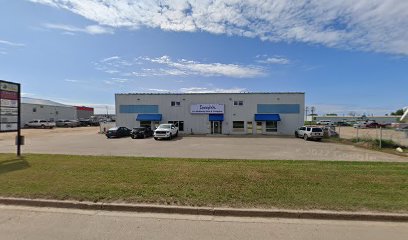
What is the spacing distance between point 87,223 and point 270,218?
3518 mm

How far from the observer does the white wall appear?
5528 cm

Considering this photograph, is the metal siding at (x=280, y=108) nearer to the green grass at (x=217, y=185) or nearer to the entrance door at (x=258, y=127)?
the entrance door at (x=258, y=127)

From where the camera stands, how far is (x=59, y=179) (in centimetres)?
781

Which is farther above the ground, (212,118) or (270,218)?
(212,118)

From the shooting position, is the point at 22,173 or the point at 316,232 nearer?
the point at 316,232

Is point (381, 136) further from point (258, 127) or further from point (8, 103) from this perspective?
point (8, 103)

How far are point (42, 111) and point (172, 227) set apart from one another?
67607 millimetres

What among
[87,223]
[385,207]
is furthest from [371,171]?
[87,223]

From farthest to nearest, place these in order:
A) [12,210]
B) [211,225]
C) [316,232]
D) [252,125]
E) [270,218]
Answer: [252,125] → [12,210] → [270,218] → [211,225] → [316,232]

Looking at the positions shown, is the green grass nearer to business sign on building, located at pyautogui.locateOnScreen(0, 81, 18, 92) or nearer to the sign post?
the sign post

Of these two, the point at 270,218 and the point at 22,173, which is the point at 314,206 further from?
the point at 22,173

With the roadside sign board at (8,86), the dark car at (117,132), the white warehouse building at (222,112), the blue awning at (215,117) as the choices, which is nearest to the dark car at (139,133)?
the dark car at (117,132)

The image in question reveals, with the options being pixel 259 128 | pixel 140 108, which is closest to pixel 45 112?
pixel 140 108

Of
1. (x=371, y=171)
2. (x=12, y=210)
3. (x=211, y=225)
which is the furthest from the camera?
(x=371, y=171)
